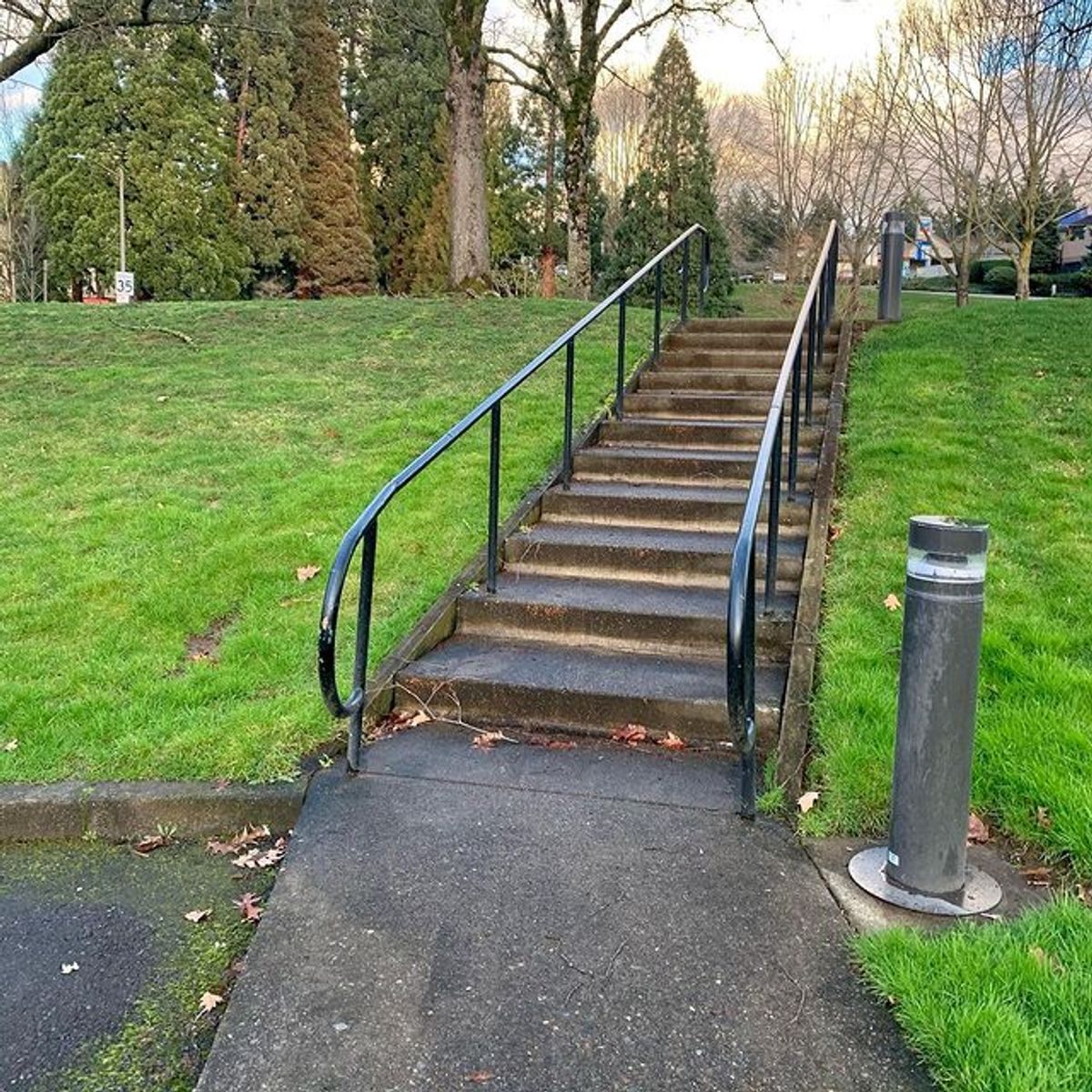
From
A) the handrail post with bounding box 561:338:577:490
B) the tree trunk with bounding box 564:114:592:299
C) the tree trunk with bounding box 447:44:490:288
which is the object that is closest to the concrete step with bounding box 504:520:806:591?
the handrail post with bounding box 561:338:577:490

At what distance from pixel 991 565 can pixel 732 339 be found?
4014 millimetres

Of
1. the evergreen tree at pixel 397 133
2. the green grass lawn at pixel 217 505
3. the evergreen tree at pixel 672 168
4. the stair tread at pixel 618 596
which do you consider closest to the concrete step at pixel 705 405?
the green grass lawn at pixel 217 505

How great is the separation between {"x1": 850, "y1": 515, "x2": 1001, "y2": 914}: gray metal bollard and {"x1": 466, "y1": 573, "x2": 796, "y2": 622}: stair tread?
1.51 meters

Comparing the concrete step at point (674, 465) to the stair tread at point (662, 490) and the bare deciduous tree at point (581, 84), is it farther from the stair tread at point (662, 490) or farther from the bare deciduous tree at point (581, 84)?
the bare deciduous tree at point (581, 84)

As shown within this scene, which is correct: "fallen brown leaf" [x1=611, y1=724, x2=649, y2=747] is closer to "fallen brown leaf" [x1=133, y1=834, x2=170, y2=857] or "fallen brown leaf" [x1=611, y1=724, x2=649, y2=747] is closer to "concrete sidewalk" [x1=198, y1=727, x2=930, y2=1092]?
"concrete sidewalk" [x1=198, y1=727, x2=930, y2=1092]

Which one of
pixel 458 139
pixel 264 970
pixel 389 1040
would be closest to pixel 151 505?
pixel 264 970

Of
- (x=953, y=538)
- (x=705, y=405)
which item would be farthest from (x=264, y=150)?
(x=953, y=538)

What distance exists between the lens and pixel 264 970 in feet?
7.61

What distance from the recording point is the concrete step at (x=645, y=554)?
4.52 meters

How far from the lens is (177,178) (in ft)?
93.3

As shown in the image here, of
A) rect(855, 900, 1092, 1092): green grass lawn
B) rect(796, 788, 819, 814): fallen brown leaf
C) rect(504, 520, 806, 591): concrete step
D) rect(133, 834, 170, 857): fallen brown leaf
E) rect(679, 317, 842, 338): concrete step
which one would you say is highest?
rect(679, 317, 842, 338): concrete step

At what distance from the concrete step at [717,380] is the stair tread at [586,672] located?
3242 mm

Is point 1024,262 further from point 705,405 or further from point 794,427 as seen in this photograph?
point 794,427

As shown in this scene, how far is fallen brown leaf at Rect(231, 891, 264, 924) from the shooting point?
2668 millimetres
